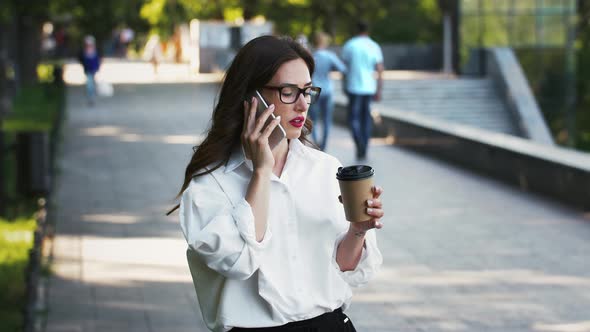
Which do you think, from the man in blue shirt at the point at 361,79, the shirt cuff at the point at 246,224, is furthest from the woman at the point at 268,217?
the man in blue shirt at the point at 361,79

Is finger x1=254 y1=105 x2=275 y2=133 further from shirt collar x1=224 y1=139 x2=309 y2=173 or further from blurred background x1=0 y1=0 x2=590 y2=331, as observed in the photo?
blurred background x1=0 y1=0 x2=590 y2=331

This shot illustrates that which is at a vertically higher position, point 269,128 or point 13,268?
point 269,128

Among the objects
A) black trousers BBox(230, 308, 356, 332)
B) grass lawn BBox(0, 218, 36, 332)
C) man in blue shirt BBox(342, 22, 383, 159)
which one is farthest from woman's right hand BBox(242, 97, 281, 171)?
man in blue shirt BBox(342, 22, 383, 159)

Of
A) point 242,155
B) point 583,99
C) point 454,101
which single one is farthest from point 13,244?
point 583,99

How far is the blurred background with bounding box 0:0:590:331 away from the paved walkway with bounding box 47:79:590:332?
499mm

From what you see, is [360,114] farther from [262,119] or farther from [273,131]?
[262,119]

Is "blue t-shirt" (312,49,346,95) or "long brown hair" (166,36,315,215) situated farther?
"blue t-shirt" (312,49,346,95)

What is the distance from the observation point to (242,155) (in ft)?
10.4

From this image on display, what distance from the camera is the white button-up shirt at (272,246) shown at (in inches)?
118

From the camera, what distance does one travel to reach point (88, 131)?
68.4ft

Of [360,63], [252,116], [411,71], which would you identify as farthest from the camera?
[411,71]

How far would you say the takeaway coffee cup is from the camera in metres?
2.92

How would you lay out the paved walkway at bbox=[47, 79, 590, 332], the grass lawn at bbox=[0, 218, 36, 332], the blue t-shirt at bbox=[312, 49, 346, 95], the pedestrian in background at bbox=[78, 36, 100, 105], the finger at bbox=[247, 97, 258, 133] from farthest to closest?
the pedestrian in background at bbox=[78, 36, 100, 105] < the blue t-shirt at bbox=[312, 49, 346, 95] < the grass lawn at bbox=[0, 218, 36, 332] < the paved walkway at bbox=[47, 79, 590, 332] < the finger at bbox=[247, 97, 258, 133]

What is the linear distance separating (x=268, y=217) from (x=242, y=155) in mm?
205
